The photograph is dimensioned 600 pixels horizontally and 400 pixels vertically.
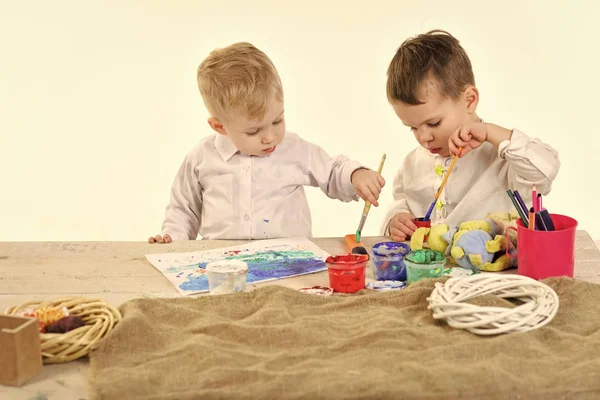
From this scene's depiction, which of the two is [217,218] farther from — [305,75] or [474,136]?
[305,75]

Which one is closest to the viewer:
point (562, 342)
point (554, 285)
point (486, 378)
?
point (486, 378)

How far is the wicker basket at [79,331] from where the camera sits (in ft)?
4.05

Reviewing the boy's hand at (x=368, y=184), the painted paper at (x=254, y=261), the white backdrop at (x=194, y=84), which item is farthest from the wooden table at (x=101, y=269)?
the white backdrop at (x=194, y=84)

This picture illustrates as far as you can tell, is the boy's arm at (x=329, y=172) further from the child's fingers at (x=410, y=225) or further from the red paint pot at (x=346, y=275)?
the red paint pot at (x=346, y=275)

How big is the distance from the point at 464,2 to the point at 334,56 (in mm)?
678

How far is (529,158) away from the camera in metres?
1.81

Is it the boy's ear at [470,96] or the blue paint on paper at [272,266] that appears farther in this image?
the boy's ear at [470,96]

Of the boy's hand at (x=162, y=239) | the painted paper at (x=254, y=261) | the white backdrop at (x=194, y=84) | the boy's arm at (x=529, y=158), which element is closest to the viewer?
the painted paper at (x=254, y=261)

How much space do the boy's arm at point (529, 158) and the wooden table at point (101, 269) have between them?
0.19 m

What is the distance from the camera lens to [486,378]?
1103mm

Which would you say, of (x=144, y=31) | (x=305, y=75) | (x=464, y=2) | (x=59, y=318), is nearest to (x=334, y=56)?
(x=305, y=75)

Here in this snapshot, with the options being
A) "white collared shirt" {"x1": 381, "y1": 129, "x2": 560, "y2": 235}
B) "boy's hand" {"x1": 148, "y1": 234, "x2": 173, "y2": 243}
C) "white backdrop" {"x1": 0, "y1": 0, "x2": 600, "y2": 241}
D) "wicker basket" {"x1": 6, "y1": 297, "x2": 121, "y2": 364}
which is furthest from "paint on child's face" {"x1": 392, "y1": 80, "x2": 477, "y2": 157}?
"white backdrop" {"x1": 0, "y1": 0, "x2": 600, "y2": 241}

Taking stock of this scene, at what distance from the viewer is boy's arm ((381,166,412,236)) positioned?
2.19 meters

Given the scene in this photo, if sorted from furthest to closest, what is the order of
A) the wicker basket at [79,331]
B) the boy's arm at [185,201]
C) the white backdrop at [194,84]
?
the white backdrop at [194,84]
the boy's arm at [185,201]
the wicker basket at [79,331]
